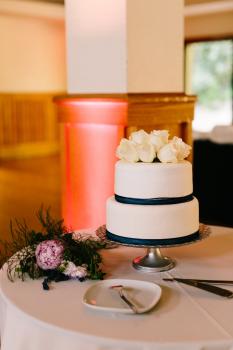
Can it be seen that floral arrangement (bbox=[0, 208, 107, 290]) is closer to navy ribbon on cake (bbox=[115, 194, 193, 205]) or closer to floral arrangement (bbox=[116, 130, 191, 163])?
navy ribbon on cake (bbox=[115, 194, 193, 205])

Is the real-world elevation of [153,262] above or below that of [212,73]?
below

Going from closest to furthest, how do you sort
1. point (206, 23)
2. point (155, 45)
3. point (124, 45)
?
point (124, 45) < point (155, 45) < point (206, 23)

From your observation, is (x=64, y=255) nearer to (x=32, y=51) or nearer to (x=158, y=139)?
(x=158, y=139)

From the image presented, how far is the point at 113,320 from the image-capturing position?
1163mm

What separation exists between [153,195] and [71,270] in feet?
0.98

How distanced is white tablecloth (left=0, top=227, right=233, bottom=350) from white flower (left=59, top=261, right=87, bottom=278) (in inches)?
1.2

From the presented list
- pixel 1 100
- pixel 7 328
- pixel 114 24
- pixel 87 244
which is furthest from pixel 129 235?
pixel 1 100

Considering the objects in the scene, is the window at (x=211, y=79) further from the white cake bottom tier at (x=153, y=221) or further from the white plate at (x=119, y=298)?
the white plate at (x=119, y=298)

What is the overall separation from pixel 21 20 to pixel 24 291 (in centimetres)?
772

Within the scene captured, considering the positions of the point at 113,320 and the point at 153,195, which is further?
the point at 153,195

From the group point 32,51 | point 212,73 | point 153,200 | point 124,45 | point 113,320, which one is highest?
point 32,51

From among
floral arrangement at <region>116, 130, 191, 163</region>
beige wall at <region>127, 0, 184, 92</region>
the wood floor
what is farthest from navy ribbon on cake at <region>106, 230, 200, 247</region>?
the wood floor

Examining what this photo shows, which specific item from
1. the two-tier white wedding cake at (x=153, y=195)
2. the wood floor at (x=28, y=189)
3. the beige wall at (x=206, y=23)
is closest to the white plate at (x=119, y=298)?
the two-tier white wedding cake at (x=153, y=195)

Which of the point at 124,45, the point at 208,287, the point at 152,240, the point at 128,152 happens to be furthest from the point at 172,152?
the point at 124,45
